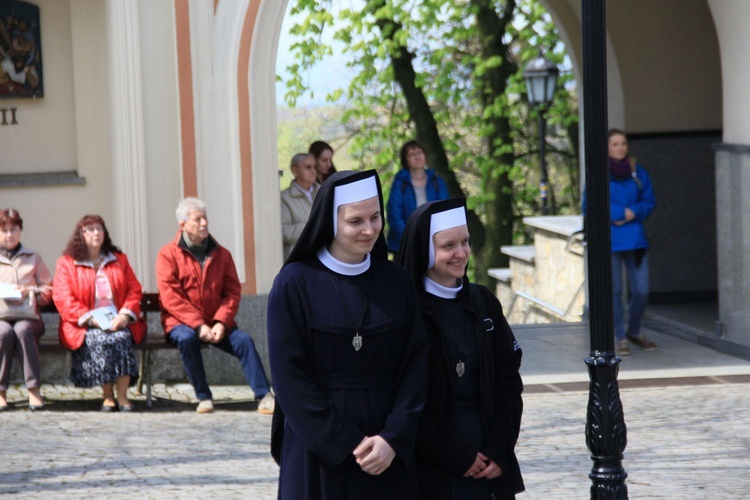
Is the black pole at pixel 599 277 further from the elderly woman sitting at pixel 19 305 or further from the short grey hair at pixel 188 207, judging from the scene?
the elderly woman sitting at pixel 19 305

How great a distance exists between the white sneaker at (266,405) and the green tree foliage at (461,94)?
11447 millimetres

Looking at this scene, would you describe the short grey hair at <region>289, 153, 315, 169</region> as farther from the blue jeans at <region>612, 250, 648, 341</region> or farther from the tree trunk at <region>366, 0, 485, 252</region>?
the tree trunk at <region>366, 0, 485, 252</region>

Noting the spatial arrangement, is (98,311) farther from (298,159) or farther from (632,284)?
(632,284)

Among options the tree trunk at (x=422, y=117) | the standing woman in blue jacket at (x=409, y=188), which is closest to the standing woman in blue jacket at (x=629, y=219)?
the standing woman in blue jacket at (x=409, y=188)

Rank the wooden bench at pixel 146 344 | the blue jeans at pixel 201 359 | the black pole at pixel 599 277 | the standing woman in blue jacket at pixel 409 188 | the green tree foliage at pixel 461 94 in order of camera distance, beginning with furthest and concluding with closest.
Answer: the green tree foliage at pixel 461 94 → the standing woman in blue jacket at pixel 409 188 → the wooden bench at pixel 146 344 → the blue jeans at pixel 201 359 → the black pole at pixel 599 277

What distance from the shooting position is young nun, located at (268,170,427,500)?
4.17m

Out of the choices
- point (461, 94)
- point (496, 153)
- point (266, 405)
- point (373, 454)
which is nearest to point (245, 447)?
point (266, 405)

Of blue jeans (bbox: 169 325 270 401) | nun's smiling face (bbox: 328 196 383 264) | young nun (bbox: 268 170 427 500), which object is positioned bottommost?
blue jeans (bbox: 169 325 270 401)

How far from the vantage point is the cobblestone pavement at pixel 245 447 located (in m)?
6.95

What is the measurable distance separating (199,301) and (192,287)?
109 mm

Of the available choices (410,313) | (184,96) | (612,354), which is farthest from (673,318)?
(410,313)

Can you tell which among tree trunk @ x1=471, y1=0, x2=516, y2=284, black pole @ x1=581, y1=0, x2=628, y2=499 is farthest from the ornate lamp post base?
tree trunk @ x1=471, y1=0, x2=516, y2=284

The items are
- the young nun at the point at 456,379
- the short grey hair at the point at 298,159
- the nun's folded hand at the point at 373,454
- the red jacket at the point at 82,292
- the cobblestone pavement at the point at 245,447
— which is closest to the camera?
the nun's folded hand at the point at 373,454

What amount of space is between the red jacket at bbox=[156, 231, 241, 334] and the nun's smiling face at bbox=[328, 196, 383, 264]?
5229 mm
